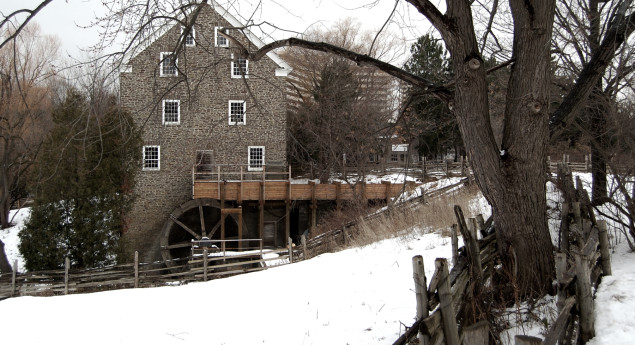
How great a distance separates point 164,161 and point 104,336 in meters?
20.0

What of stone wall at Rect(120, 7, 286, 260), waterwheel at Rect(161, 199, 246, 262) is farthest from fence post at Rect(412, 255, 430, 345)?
stone wall at Rect(120, 7, 286, 260)

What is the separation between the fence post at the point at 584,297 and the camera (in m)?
4.08

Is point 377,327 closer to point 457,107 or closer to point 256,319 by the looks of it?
point 256,319

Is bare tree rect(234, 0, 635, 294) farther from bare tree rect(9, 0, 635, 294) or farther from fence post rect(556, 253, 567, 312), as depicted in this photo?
fence post rect(556, 253, 567, 312)

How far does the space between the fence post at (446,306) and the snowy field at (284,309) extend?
3.72ft

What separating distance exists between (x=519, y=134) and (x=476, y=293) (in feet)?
5.38

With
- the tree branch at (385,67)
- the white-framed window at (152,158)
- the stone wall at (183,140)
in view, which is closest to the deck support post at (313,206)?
the stone wall at (183,140)

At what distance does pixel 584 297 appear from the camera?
418 centimetres

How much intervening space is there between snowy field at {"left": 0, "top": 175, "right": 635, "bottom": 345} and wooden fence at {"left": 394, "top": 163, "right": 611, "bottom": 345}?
0.87 feet

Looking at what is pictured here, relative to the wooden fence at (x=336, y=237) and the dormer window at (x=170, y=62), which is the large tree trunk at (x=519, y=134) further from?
the wooden fence at (x=336, y=237)

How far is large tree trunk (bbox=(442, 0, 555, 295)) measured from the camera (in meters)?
4.96

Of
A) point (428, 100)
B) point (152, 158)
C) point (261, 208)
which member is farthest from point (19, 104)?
point (428, 100)

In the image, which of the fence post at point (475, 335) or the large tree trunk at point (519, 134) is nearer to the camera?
the fence post at point (475, 335)

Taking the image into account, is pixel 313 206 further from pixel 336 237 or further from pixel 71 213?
pixel 71 213
